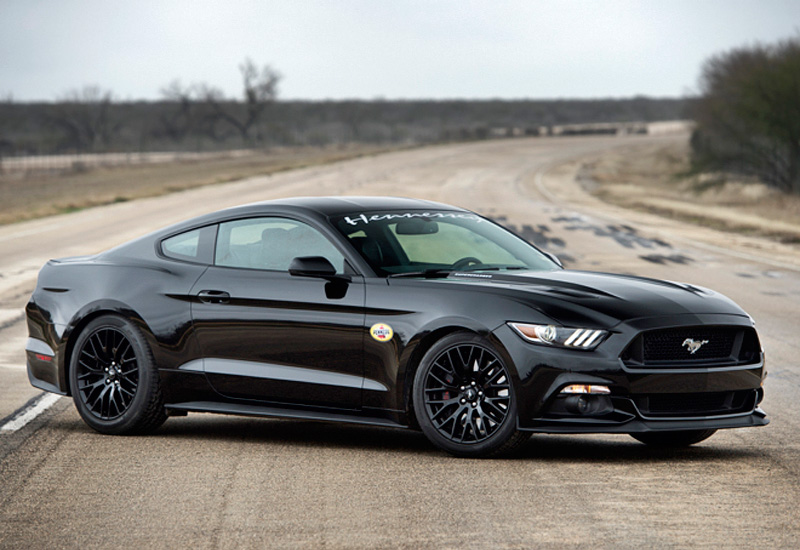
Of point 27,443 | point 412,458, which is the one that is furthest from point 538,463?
point 27,443

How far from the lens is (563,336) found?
20.4 feet

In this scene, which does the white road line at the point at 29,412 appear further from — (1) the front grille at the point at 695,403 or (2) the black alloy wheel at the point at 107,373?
(1) the front grille at the point at 695,403

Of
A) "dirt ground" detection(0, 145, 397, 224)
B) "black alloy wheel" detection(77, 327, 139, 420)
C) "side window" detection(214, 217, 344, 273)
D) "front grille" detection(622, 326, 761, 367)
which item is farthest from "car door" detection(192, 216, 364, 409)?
"dirt ground" detection(0, 145, 397, 224)

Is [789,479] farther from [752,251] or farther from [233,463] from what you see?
[752,251]

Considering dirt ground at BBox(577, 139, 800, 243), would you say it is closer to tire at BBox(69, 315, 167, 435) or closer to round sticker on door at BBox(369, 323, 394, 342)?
tire at BBox(69, 315, 167, 435)

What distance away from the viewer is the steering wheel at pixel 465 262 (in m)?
7.19

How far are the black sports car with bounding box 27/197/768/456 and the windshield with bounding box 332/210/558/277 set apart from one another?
14 millimetres

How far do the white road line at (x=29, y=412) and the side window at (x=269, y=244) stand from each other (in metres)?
1.70

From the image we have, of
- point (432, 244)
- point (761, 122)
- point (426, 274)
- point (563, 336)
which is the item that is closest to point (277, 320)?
point (426, 274)

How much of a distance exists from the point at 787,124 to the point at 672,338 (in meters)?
38.8

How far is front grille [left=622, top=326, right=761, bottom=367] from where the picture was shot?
20.4 ft

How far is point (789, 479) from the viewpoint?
601cm

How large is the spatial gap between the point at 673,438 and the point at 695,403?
0.67 m

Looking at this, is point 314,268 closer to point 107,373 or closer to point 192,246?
point 192,246
